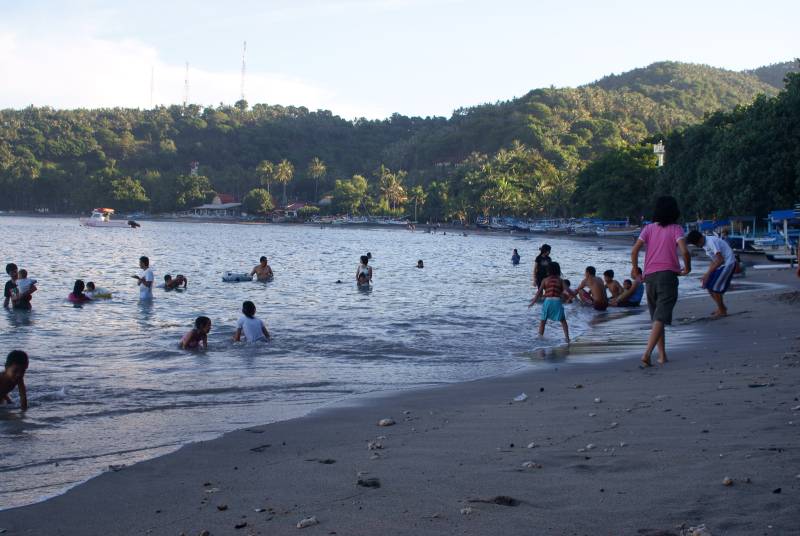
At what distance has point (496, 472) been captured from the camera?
17.5 ft

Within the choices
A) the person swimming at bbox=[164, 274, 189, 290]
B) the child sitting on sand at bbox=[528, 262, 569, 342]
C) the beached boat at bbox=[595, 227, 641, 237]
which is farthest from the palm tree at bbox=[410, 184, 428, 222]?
the child sitting on sand at bbox=[528, 262, 569, 342]

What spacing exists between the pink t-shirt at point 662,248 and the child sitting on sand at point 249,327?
7221mm

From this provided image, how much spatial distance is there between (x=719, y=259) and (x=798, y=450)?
1013cm

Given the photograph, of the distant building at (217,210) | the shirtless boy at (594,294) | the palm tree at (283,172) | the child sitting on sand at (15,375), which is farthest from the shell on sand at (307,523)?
the palm tree at (283,172)

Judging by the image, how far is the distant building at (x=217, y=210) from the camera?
17475cm

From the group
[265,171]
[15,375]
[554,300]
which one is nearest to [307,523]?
[15,375]

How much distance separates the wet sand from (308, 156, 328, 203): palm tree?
178 meters

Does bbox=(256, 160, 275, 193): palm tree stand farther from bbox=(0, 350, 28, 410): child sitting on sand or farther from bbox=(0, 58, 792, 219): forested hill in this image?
bbox=(0, 350, 28, 410): child sitting on sand

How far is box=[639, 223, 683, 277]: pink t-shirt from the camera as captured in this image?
31.1ft

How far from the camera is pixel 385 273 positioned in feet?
121

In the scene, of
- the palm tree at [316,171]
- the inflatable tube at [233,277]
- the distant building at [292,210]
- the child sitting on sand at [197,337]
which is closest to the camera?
the child sitting on sand at [197,337]

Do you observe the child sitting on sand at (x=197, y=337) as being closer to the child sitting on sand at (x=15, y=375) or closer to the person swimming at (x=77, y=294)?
the child sitting on sand at (x=15, y=375)

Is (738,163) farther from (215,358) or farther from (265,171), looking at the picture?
(265,171)

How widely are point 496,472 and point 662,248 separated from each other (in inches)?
202
